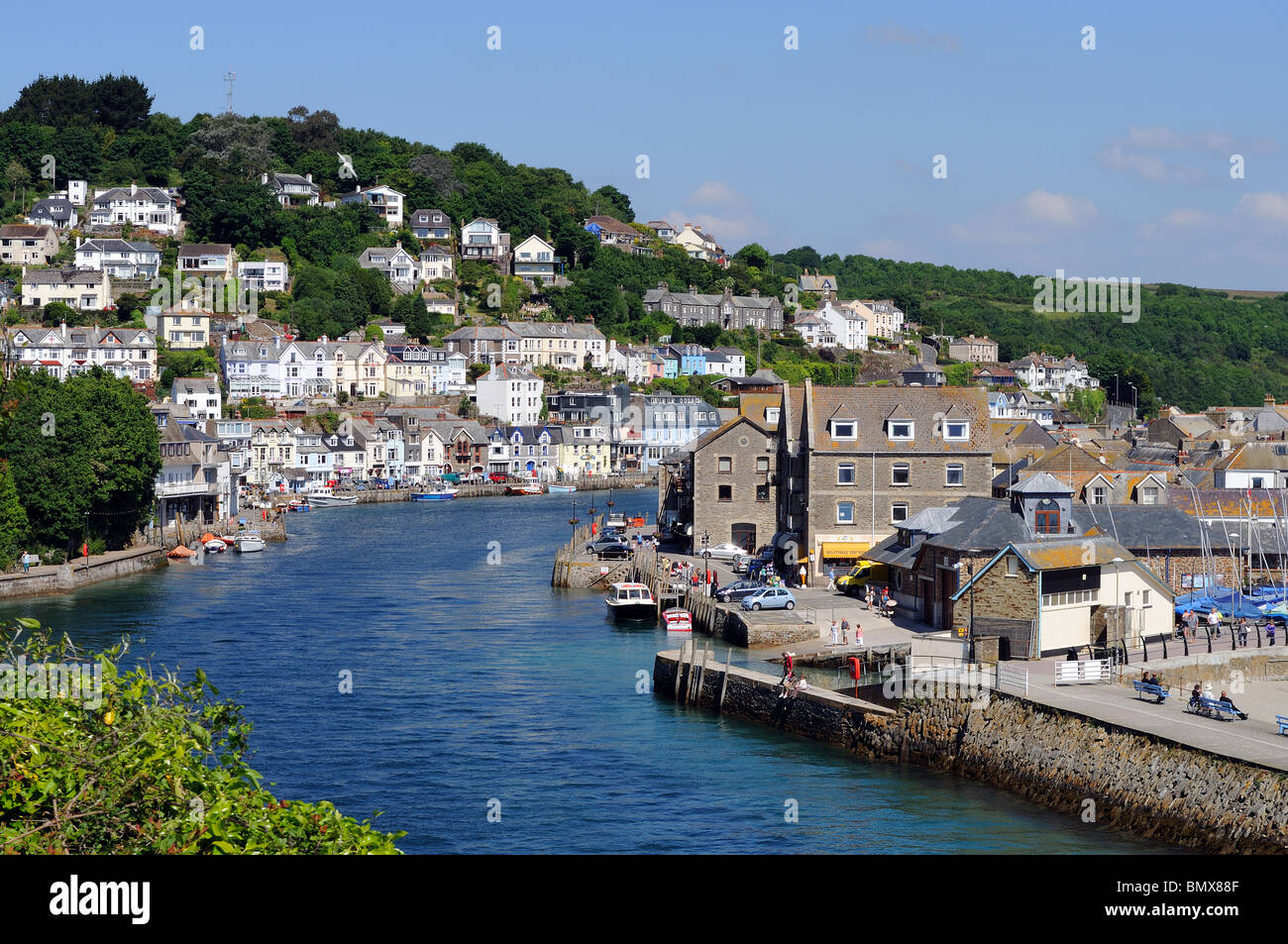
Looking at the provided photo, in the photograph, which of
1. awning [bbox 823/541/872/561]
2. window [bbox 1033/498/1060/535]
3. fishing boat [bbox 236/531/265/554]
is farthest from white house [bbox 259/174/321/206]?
window [bbox 1033/498/1060/535]

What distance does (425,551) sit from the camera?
72688 mm

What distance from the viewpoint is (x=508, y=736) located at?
3244 cm

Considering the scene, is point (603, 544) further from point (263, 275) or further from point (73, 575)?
point (263, 275)

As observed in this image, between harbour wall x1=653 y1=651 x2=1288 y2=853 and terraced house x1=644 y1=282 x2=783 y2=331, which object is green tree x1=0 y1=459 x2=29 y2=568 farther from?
terraced house x1=644 y1=282 x2=783 y2=331

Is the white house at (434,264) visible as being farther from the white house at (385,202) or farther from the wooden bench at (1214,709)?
the wooden bench at (1214,709)

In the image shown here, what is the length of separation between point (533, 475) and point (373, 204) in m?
55.5

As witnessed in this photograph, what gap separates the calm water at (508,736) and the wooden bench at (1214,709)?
391 cm

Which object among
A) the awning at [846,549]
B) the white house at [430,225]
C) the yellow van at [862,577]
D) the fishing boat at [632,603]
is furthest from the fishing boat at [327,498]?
the yellow van at [862,577]

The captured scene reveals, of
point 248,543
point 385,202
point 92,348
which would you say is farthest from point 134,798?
point 385,202

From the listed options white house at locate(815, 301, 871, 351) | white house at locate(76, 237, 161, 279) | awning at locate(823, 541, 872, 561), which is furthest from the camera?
white house at locate(815, 301, 871, 351)

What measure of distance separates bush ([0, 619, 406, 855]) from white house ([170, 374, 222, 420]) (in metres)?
100

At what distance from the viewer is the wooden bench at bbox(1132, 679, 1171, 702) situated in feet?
92.9

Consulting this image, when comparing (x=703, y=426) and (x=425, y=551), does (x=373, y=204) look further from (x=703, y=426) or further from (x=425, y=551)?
(x=425, y=551)

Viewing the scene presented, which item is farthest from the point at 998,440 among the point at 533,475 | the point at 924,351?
the point at 924,351
